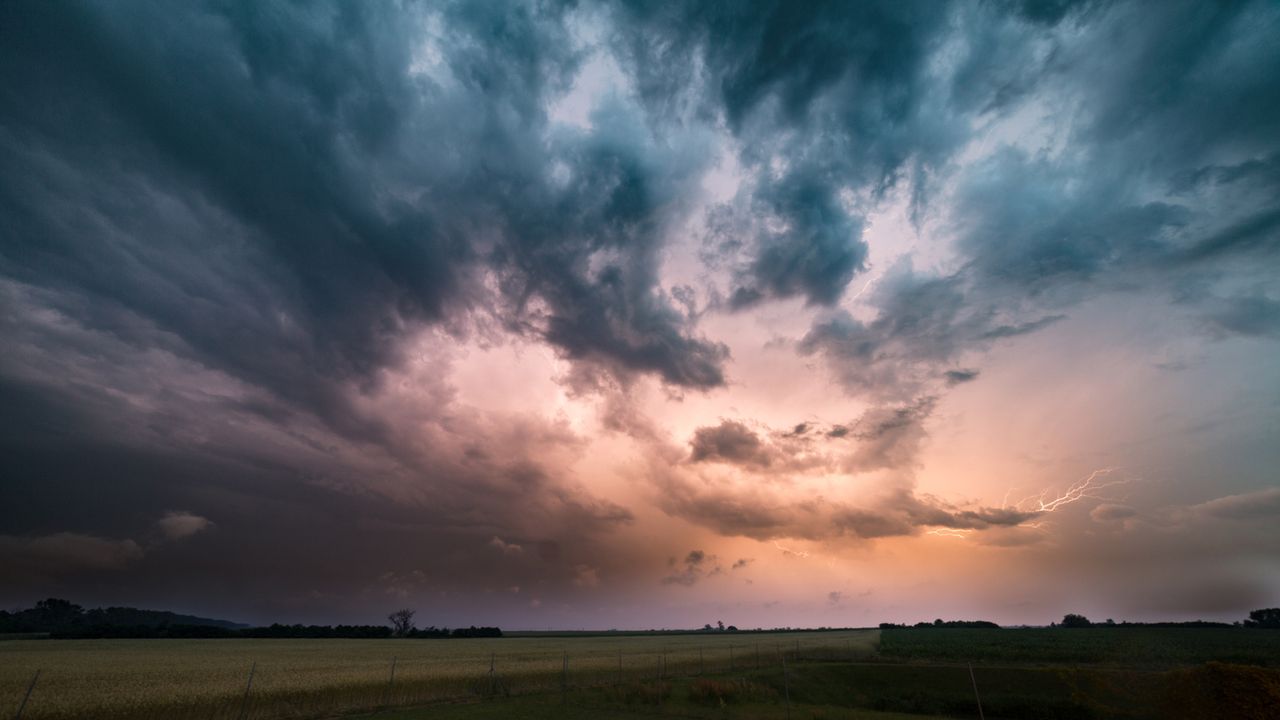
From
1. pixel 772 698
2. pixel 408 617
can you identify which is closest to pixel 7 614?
pixel 408 617

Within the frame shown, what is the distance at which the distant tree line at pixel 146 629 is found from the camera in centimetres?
8781

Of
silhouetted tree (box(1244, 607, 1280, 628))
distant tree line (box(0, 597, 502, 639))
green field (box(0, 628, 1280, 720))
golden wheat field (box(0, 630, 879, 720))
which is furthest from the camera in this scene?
silhouetted tree (box(1244, 607, 1280, 628))

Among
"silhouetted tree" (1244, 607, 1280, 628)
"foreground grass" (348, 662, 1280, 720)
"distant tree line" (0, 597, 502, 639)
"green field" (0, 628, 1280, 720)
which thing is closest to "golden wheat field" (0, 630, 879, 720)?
"green field" (0, 628, 1280, 720)

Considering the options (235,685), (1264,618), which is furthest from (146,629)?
(1264,618)

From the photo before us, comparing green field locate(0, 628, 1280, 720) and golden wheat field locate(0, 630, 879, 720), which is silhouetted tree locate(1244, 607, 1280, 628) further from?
golden wheat field locate(0, 630, 879, 720)

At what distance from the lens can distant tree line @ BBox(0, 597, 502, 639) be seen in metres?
87.8

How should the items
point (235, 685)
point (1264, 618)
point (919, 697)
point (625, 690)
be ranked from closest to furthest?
1. point (235, 685)
2. point (625, 690)
3. point (919, 697)
4. point (1264, 618)

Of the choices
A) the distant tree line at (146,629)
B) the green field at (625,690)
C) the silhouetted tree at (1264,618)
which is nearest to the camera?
the green field at (625,690)

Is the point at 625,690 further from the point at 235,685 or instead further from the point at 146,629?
the point at 146,629

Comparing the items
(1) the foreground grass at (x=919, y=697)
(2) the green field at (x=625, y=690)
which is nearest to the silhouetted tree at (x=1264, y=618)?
(2) the green field at (x=625, y=690)

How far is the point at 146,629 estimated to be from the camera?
90.2 metres

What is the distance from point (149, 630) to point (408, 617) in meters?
66.6

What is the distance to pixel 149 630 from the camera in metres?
89.8

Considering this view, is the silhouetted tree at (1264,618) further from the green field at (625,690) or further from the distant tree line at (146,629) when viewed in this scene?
the distant tree line at (146,629)
